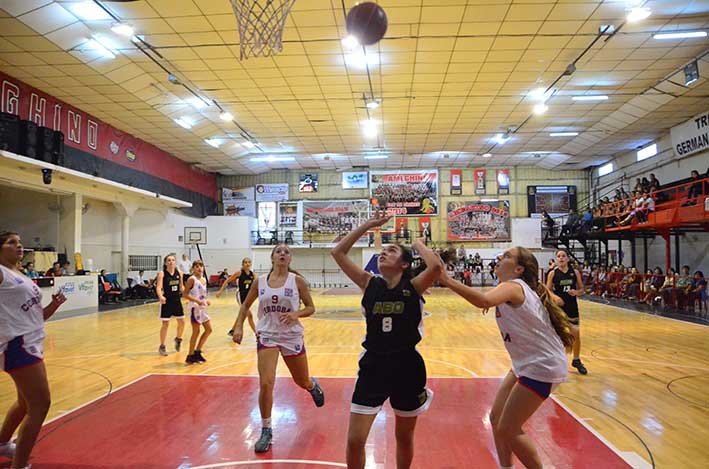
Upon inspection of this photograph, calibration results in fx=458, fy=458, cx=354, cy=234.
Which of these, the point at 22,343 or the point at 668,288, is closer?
the point at 22,343

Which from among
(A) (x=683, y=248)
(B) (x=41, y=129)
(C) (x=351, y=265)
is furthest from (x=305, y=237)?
(C) (x=351, y=265)

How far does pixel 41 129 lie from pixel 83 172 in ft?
9.75

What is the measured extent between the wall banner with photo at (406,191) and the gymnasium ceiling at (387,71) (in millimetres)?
5854

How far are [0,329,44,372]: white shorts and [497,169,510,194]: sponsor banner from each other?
87.9 ft

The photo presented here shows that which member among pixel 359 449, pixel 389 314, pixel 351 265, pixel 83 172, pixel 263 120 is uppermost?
pixel 263 120

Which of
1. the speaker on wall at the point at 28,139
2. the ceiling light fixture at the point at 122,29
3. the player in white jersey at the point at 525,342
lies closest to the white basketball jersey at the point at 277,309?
the player in white jersey at the point at 525,342

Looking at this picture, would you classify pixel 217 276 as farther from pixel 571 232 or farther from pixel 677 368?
pixel 677 368

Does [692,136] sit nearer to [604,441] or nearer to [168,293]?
[604,441]

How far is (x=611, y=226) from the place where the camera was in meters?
19.0

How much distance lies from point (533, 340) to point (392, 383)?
1.00 m

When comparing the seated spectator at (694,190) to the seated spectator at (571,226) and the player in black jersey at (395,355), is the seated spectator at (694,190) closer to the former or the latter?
the seated spectator at (571,226)

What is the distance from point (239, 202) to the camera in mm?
29000

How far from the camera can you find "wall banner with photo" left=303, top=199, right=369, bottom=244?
2775 cm

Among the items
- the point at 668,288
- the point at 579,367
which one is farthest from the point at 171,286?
the point at 668,288
